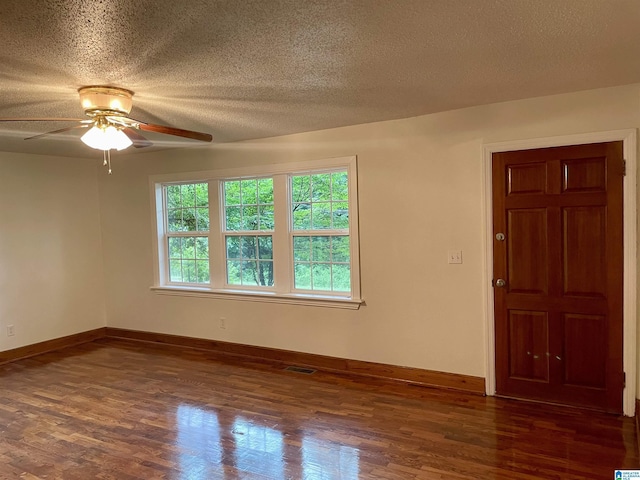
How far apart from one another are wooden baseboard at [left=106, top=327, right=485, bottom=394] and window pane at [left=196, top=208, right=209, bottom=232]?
4.15 feet

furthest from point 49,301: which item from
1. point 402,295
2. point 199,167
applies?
point 402,295

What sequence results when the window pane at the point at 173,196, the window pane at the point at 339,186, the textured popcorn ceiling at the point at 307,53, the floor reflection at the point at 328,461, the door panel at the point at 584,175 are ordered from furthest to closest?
the window pane at the point at 173,196 < the window pane at the point at 339,186 < the door panel at the point at 584,175 < the floor reflection at the point at 328,461 < the textured popcorn ceiling at the point at 307,53

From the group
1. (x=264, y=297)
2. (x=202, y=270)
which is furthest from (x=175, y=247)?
(x=264, y=297)

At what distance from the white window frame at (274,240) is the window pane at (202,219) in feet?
0.41

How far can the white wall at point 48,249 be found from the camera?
4.85 meters

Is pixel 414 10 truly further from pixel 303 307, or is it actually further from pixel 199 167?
pixel 199 167

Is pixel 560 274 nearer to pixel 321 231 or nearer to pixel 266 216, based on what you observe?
pixel 321 231

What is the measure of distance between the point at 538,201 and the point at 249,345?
3109mm

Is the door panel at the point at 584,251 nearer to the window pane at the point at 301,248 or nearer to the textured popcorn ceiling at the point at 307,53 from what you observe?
the textured popcorn ceiling at the point at 307,53

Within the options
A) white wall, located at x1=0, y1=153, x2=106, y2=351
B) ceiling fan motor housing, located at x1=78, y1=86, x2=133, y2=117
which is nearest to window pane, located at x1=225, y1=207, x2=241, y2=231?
white wall, located at x1=0, y1=153, x2=106, y2=351

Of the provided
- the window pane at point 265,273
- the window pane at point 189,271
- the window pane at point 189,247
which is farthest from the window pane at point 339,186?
the window pane at point 189,271

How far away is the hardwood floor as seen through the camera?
2.54 metres

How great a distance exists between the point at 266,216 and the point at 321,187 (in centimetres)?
72

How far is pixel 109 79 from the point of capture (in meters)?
2.50
